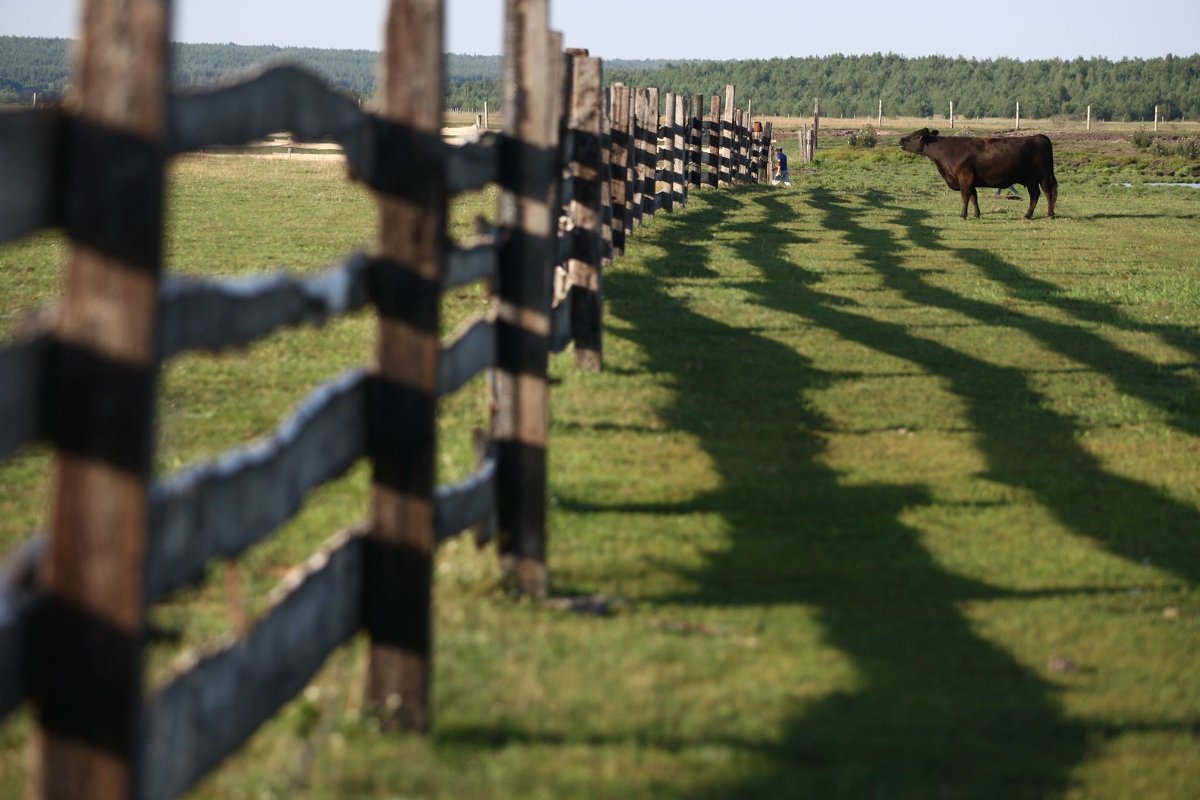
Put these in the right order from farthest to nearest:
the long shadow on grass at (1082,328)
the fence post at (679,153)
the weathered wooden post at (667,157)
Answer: the fence post at (679,153), the weathered wooden post at (667,157), the long shadow on grass at (1082,328)

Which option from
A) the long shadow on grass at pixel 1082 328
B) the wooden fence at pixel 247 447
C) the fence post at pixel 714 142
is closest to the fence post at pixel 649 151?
the long shadow on grass at pixel 1082 328

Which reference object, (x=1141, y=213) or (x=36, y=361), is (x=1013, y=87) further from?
(x=36, y=361)

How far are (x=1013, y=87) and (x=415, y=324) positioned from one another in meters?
200

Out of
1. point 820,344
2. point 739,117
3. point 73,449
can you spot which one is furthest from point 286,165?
point 73,449

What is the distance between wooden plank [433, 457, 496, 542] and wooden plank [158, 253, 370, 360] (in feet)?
2.73

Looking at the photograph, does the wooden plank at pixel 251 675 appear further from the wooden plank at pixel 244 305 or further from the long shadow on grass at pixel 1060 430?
the long shadow on grass at pixel 1060 430

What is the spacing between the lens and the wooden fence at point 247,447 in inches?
89.3

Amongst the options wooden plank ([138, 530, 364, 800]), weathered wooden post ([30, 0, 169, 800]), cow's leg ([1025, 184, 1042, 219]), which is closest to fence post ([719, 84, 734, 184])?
cow's leg ([1025, 184, 1042, 219])

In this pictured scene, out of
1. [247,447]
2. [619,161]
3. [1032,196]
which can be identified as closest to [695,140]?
[1032,196]

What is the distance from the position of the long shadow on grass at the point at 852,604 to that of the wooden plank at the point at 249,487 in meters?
1.23

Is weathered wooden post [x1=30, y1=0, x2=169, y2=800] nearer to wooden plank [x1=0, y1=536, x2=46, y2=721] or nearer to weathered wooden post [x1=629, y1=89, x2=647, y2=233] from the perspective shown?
wooden plank [x1=0, y1=536, x2=46, y2=721]

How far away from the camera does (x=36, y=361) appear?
2252mm

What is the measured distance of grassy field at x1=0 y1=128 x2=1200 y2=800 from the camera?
12.6 ft

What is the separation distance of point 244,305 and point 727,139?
2782cm
